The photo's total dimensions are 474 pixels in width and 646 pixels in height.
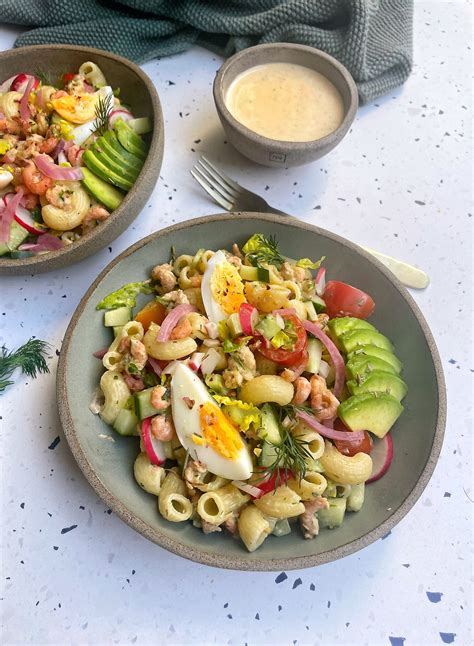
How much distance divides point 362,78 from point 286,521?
4.83 feet

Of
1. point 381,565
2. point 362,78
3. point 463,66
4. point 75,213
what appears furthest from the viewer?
point 463,66

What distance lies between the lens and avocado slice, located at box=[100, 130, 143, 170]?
1.58 meters

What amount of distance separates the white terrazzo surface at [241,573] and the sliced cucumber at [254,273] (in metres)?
0.42

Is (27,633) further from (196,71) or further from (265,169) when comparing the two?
(196,71)

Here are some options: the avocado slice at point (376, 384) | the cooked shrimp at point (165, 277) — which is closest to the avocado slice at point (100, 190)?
the cooked shrimp at point (165, 277)

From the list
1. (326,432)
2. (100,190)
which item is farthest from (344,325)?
(100,190)

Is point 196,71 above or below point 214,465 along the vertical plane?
above

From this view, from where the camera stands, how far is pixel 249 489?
1195 millimetres

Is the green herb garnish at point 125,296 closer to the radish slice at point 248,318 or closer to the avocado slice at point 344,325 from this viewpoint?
the radish slice at point 248,318

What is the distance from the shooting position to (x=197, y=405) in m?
1.20

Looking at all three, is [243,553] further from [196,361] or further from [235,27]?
[235,27]

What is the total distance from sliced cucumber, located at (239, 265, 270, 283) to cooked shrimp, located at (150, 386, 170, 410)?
36cm

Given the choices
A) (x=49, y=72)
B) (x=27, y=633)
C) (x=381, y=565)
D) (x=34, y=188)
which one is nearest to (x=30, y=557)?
(x=27, y=633)

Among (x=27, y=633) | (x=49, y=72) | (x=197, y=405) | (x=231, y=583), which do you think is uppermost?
(x=49, y=72)
